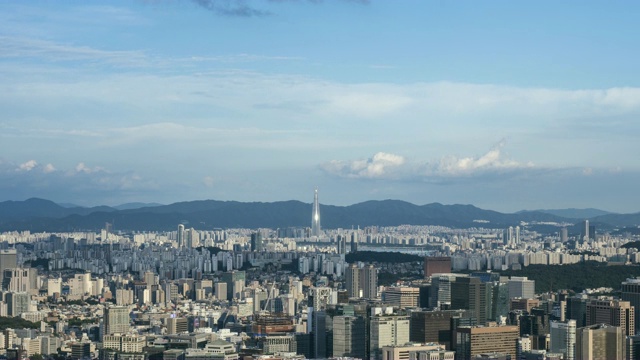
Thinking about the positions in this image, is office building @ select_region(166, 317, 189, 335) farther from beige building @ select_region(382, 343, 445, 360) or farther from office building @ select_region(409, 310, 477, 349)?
beige building @ select_region(382, 343, 445, 360)

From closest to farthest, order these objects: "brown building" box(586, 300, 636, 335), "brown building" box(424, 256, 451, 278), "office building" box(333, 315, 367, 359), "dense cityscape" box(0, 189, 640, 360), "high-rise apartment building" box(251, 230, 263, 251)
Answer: "dense cityscape" box(0, 189, 640, 360), "office building" box(333, 315, 367, 359), "brown building" box(586, 300, 636, 335), "brown building" box(424, 256, 451, 278), "high-rise apartment building" box(251, 230, 263, 251)

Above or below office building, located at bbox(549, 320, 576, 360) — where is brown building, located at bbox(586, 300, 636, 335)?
above

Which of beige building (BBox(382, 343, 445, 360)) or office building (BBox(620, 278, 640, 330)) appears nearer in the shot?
beige building (BBox(382, 343, 445, 360))

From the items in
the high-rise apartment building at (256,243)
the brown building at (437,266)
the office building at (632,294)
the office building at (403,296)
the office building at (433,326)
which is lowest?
the office building at (433,326)

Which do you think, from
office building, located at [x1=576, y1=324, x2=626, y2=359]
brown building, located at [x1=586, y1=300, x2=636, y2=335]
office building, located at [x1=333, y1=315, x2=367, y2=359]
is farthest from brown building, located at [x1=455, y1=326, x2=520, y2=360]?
brown building, located at [x1=586, y1=300, x2=636, y2=335]

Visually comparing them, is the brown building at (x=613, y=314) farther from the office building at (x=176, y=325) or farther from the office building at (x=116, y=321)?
the office building at (x=116, y=321)

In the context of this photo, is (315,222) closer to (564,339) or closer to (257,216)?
(257,216)

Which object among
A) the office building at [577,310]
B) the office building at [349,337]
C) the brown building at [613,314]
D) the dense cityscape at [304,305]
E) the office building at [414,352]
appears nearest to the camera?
the office building at [414,352]

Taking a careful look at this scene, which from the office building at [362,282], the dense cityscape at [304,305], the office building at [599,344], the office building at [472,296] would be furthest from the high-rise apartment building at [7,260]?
the office building at [599,344]
